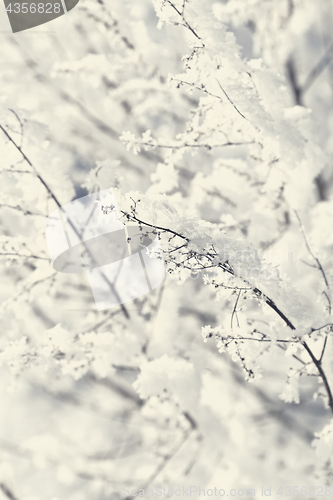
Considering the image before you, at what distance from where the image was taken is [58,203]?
1.51 meters

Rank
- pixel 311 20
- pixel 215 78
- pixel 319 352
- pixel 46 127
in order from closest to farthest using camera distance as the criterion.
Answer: pixel 215 78, pixel 319 352, pixel 311 20, pixel 46 127

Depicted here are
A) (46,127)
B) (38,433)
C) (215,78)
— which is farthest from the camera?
(38,433)

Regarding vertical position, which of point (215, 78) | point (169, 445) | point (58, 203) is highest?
point (215, 78)

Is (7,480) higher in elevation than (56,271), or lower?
lower

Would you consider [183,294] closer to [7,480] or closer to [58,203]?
[58,203]

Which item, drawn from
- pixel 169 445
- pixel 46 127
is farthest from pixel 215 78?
pixel 169 445

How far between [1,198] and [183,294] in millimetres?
1184

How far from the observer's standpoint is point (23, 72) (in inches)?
60.1

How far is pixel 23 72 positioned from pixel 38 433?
6.86 ft

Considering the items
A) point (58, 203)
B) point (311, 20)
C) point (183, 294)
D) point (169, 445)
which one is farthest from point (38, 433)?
point (311, 20)

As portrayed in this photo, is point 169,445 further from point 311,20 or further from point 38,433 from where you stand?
point 311,20

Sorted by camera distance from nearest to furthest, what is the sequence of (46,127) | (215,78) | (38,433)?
1. (215,78)
2. (46,127)
3. (38,433)

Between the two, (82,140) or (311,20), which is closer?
(311,20)

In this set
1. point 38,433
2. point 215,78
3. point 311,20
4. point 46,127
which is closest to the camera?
point 215,78
